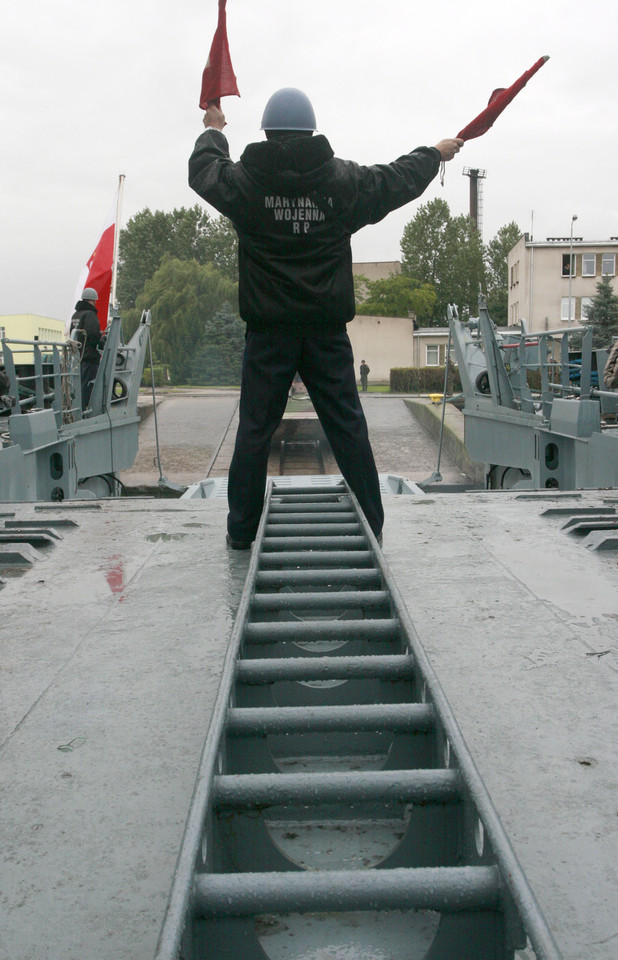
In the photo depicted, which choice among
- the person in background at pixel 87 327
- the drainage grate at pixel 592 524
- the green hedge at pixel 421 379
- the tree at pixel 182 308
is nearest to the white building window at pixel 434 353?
the tree at pixel 182 308

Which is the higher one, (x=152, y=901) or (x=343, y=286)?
(x=343, y=286)

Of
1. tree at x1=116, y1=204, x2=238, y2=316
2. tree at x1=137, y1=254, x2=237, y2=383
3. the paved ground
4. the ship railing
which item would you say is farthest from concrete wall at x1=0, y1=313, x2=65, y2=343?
tree at x1=116, y1=204, x2=238, y2=316

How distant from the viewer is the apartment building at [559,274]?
60.6 m

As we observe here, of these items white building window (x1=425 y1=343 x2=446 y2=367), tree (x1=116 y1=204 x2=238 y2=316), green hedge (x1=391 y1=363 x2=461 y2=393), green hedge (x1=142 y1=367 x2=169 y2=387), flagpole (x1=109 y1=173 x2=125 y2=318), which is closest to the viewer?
flagpole (x1=109 y1=173 x2=125 y2=318)

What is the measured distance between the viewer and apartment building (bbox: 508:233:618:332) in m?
60.6

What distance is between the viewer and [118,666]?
2389mm

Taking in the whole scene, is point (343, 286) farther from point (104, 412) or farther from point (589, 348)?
point (104, 412)

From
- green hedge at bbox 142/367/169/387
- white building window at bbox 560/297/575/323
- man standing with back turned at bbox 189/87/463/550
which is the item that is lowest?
green hedge at bbox 142/367/169/387

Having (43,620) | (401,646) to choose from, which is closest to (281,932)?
(401,646)

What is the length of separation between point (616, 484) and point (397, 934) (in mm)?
7162

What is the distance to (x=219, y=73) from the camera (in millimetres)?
3549

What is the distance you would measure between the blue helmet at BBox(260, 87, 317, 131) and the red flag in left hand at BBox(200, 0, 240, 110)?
277 millimetres

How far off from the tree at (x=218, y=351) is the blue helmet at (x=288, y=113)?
43.5m

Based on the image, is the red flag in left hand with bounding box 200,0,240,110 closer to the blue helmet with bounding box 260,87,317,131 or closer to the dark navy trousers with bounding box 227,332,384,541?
the blue helmet with bounding box 260,87,317,131
